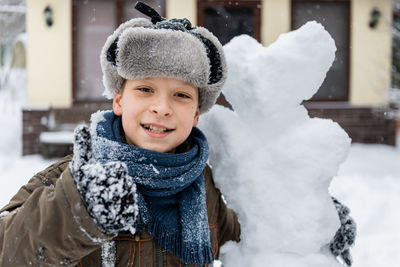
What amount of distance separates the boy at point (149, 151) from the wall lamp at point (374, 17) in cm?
771

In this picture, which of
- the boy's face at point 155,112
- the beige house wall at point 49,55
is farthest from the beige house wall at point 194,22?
the boy's face at point 155,112

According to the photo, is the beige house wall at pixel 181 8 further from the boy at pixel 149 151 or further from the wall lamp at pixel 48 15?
the boy at pixel 149 151

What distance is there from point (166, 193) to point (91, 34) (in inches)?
288

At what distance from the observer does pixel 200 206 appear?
1391mm

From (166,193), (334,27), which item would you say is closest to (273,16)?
(334,27)

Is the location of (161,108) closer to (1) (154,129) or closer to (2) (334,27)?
(1) (154,129)

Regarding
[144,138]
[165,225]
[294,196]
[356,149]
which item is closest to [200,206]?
[165,225]

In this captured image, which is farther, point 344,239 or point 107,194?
point 344,239

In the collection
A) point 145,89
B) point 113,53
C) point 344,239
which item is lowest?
point 344,239

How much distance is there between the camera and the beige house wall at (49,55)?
764 cm

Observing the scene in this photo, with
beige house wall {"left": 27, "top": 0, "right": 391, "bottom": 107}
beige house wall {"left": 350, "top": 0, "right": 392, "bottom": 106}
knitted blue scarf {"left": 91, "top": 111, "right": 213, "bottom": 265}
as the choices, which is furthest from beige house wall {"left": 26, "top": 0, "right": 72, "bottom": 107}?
knitted blue scarf {"left": 91, "top": 111, "right": 213, "bottom": 265}

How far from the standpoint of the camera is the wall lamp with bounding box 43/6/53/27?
7.45 meters

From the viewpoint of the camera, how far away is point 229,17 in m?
8.19

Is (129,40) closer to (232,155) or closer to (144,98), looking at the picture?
(144,98)
